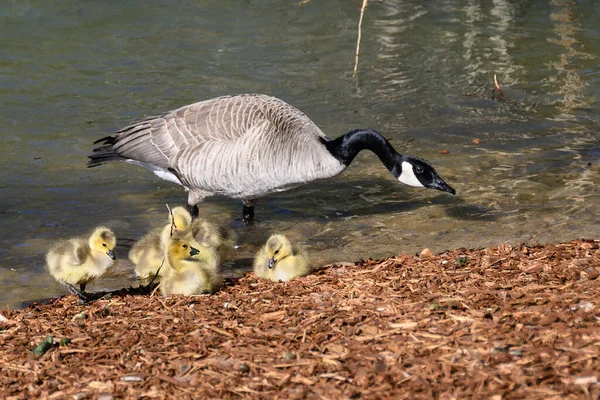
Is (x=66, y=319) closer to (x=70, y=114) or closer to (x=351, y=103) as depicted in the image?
(x=70, y=114)

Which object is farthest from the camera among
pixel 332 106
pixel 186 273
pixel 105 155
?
pixel 332 106

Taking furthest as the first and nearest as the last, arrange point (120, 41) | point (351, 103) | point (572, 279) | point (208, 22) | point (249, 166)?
point (208, 22) → point (120, 41) → point (351, 103) → point (249, 166) → point (572, 279)

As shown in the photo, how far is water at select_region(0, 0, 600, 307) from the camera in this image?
8.45 metres

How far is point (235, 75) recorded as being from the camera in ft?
47.9

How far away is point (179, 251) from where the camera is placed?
20.6 feet

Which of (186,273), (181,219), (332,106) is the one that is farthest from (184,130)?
(332,106)

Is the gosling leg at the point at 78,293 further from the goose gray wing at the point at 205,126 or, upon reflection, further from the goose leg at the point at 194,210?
the goose leg at the point at 194,210

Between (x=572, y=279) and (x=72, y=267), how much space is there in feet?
12.0

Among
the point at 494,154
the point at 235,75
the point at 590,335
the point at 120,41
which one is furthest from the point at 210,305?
the point at 120,41

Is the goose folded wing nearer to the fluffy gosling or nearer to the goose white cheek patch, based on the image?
the fluffy gosling

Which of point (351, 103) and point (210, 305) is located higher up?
point (351, 103)

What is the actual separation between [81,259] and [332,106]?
7570mm

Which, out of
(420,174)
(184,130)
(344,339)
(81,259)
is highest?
(184,130)

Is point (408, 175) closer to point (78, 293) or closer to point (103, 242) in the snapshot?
point (103, 242)
